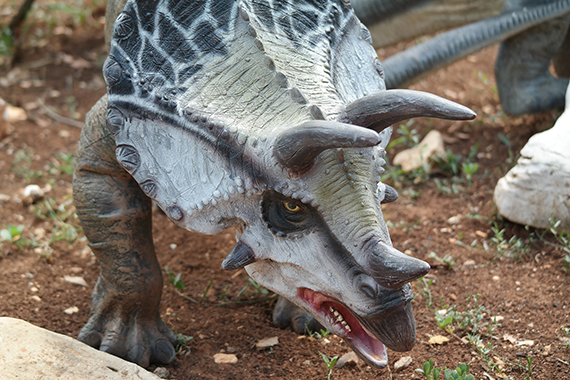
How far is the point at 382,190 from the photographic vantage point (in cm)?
201

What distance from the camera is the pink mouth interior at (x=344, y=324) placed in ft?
6.38

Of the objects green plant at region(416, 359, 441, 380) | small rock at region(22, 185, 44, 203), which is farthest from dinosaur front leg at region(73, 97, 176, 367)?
small rock at region(22, 185, 44, 203)

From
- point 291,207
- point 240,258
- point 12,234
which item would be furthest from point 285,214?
point 12,234

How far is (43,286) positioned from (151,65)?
159 centimetres

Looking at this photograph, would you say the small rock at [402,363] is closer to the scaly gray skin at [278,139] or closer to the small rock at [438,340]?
the small rock at [438,340]

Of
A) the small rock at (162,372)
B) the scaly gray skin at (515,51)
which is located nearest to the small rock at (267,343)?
the small rock at (162,372)

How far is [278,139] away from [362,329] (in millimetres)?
670

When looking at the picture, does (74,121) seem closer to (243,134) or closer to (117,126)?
(117,126)

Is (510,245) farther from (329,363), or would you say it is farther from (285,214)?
(285,214)

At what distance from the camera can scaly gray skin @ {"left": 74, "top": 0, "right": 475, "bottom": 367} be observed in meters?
1.77

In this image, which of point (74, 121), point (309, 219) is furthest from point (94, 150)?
point (74, 121)

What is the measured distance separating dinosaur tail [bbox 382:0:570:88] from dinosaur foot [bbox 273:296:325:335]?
5.82 feet

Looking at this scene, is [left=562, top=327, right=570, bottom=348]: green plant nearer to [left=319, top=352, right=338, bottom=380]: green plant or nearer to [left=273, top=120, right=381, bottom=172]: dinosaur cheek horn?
[left=319, top=352, right=338, bottom=380]: green plant

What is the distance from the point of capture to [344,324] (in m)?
1.96
